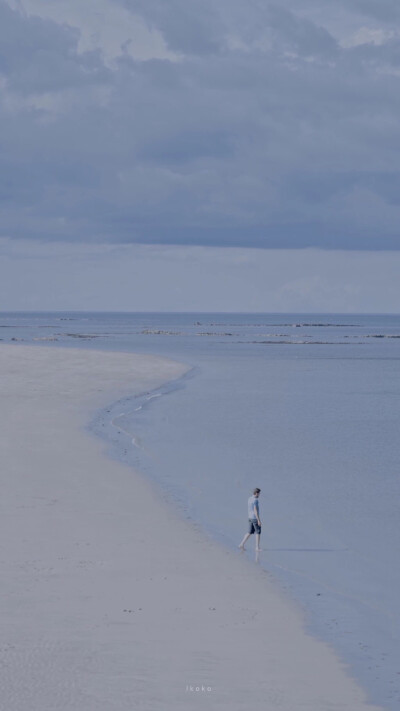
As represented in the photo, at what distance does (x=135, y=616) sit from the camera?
568 inches

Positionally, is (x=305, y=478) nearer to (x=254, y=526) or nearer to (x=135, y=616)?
(x=254, y=526)

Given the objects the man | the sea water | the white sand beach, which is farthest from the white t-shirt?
the white sand beach

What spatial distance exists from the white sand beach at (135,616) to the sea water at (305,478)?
0.69m

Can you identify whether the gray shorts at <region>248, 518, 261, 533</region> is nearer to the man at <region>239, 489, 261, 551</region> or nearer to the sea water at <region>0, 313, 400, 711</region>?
the man at <region>239, 489, 261, 551</region>

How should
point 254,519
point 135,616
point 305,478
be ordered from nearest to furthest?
1. point 135,616
2. point 254,519
3. point 305,478

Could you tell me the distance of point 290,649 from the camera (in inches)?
529

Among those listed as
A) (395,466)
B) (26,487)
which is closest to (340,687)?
(26,487)

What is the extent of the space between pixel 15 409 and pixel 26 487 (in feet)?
62.4

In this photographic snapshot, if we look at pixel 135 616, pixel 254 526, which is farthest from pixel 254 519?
pixel 135 616

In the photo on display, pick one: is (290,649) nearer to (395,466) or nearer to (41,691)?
(41,691)

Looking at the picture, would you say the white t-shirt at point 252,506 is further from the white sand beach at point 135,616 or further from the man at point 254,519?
the white sand beach at point 135,616

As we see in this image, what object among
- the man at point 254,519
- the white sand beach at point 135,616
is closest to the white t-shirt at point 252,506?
the man at point 254,519

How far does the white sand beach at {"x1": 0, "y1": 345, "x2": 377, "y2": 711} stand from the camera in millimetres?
11656

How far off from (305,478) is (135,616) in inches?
619
